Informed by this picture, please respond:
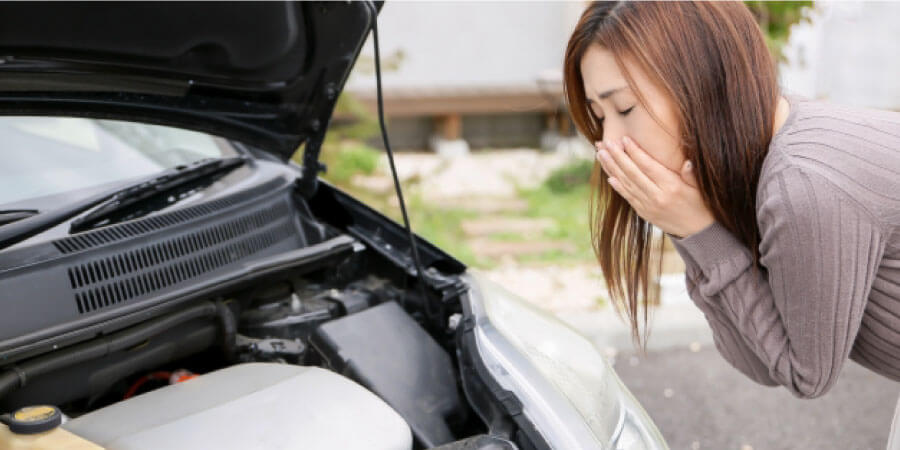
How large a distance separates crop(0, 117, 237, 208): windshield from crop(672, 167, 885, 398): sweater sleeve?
1397mm

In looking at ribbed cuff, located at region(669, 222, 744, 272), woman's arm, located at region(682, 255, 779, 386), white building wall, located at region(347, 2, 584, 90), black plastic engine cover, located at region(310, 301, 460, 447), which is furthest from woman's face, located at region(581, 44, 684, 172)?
white building wall, located at region(347, 2, 584, 90)

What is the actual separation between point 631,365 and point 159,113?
2508 mm

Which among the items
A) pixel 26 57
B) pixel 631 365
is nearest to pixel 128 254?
pixel 26 57

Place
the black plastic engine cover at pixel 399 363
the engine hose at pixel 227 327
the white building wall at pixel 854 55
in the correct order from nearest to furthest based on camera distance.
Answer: the black plastic engine cover at pixel 399 363 → the engine hose at pixel 227 327 → the white building wall at pixel 854 55

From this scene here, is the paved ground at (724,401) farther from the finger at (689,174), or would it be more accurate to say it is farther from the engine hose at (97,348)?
the engine hose at (97,348)

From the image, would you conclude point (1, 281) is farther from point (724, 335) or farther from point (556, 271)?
point (556, 271)

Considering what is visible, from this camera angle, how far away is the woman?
1344 mm

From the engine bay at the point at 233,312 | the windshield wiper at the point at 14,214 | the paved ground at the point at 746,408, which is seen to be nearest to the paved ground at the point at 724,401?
the paved ground at the point at 746,408

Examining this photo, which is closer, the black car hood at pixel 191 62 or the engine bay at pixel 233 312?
the engine bay at pixel 233 312

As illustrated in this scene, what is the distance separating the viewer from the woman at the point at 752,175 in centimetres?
134

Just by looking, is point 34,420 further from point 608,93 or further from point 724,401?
point 724,401

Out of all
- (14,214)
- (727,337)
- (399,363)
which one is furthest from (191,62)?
(727,337)

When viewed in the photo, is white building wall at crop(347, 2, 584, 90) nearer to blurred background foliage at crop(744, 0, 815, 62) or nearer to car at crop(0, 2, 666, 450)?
blurred background foliage at crop(744, 0, 815, 62)

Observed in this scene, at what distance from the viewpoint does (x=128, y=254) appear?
1722mm
